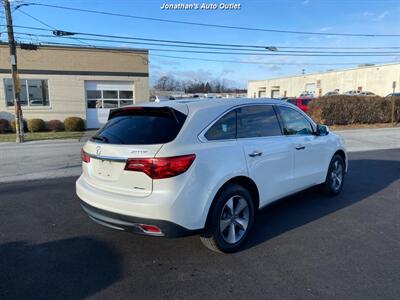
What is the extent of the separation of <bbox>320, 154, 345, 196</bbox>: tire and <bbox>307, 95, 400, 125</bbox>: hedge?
548 inches

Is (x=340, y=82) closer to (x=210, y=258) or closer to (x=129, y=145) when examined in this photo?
(x=210, y=258)

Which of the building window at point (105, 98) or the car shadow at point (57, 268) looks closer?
the car shadow at point (57, 268)

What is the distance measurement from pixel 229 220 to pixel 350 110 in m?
18.3

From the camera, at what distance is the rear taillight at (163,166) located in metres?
3.02

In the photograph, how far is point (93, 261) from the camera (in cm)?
347

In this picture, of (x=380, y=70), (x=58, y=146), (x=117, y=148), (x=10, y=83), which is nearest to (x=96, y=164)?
(x=117, y=148)

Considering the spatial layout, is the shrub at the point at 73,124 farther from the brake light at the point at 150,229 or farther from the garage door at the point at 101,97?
the brake light at the point at 150,229

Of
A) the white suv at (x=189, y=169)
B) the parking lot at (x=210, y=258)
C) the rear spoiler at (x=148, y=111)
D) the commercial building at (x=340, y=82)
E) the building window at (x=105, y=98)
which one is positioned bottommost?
the parking lot at (x=210, y=258)

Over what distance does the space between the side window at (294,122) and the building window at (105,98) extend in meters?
17.8

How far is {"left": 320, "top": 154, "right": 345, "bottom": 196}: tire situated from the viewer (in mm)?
5527

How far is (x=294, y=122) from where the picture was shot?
477 cm

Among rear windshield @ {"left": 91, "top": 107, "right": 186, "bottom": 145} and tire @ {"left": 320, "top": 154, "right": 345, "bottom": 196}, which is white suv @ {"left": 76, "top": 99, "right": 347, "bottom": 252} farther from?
tire @ {"left": 320, "top": 154, "right": 345, "bottom": 196}

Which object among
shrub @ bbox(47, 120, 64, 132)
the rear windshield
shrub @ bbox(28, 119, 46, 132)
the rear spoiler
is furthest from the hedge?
the rear windshield

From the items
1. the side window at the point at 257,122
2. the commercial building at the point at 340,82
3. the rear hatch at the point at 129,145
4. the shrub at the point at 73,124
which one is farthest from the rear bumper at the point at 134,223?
the commercial building at the point at 340,82
